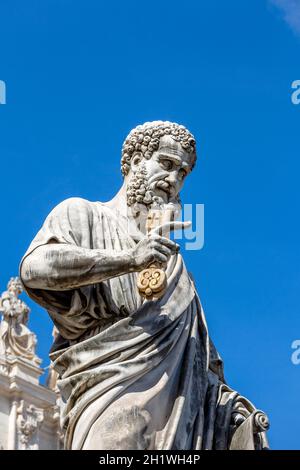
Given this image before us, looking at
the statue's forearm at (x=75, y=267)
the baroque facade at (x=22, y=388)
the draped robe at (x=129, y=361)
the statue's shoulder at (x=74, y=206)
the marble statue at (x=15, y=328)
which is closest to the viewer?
the draped robe at (x=129, y=361)

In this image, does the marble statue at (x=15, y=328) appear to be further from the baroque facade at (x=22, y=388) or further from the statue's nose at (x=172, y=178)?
the statue's nose at (x=172, y=178)

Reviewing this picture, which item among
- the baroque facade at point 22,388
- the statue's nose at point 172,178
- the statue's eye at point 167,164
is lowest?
the statue's nose at point 172,178

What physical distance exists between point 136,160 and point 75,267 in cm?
142

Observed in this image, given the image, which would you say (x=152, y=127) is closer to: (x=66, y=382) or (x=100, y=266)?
(x=100, y=266)

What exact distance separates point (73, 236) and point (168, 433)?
60.3 inches

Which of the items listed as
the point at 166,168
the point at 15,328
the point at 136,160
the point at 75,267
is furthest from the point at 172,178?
the point at 15,328

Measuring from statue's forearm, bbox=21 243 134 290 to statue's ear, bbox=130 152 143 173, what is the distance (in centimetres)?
118

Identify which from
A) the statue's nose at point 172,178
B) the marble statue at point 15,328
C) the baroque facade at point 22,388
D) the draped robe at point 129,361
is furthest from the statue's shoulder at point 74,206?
the marble statue at point 15,328

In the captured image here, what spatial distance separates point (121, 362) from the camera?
895cm

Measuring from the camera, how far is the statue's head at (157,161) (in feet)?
32.7

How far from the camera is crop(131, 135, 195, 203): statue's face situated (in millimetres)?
9961

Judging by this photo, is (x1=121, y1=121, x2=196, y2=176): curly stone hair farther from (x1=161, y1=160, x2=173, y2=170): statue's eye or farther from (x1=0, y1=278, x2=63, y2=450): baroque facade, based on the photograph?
(x1=0, y1=278, x2=63, y2=450): baroque facade

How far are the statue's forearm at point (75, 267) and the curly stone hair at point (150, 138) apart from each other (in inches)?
49.5

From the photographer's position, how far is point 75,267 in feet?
29.5
